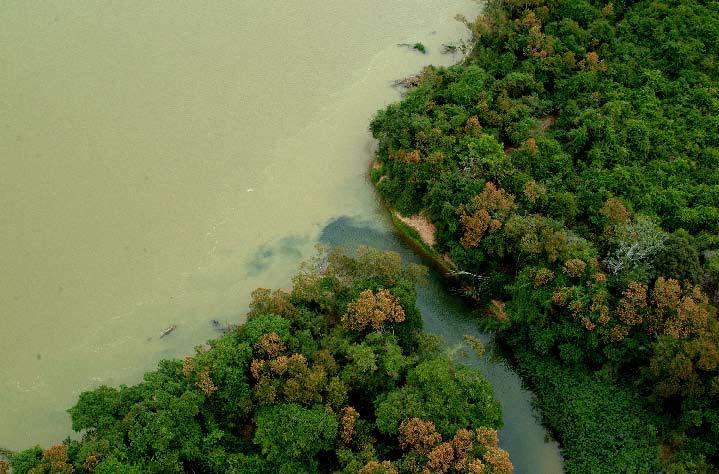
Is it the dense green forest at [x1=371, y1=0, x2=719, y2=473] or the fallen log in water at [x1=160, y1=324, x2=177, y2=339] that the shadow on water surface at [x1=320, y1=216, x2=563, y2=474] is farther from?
the fallen log in water at [x1=160, y1=324, x2=177, y2=339]

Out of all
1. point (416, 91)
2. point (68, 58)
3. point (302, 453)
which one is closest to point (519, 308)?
point (302, 453)

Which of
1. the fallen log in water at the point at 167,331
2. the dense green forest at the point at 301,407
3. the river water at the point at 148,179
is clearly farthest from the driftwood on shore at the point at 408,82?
the fallen log in water at the point at 167,331

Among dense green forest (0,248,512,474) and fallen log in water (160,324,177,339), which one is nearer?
dense green forest (0,248,512,474)

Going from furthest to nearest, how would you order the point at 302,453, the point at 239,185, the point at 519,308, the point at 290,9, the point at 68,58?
the point at 290,9 → the point at 68,58 → the point at 239,185 → the point at 519,308 → the point at 302,453

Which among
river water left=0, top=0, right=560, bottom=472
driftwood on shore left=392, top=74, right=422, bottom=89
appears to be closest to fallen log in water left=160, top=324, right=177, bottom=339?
river water left=0, top=0, right=560, bottom=472

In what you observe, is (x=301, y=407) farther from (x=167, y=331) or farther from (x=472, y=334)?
(x=472, y=334)

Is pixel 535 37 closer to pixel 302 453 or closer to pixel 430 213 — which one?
pixel 430 213

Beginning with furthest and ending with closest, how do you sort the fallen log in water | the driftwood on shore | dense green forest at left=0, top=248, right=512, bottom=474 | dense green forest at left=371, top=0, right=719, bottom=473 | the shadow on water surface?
the driftwood on shore → the fallen log in water → the shadow on water surface → dense green forest at left=371, top=0, right=719, bottom=473 → dense green forest at left=0, top=248, right=512, bottom=474
